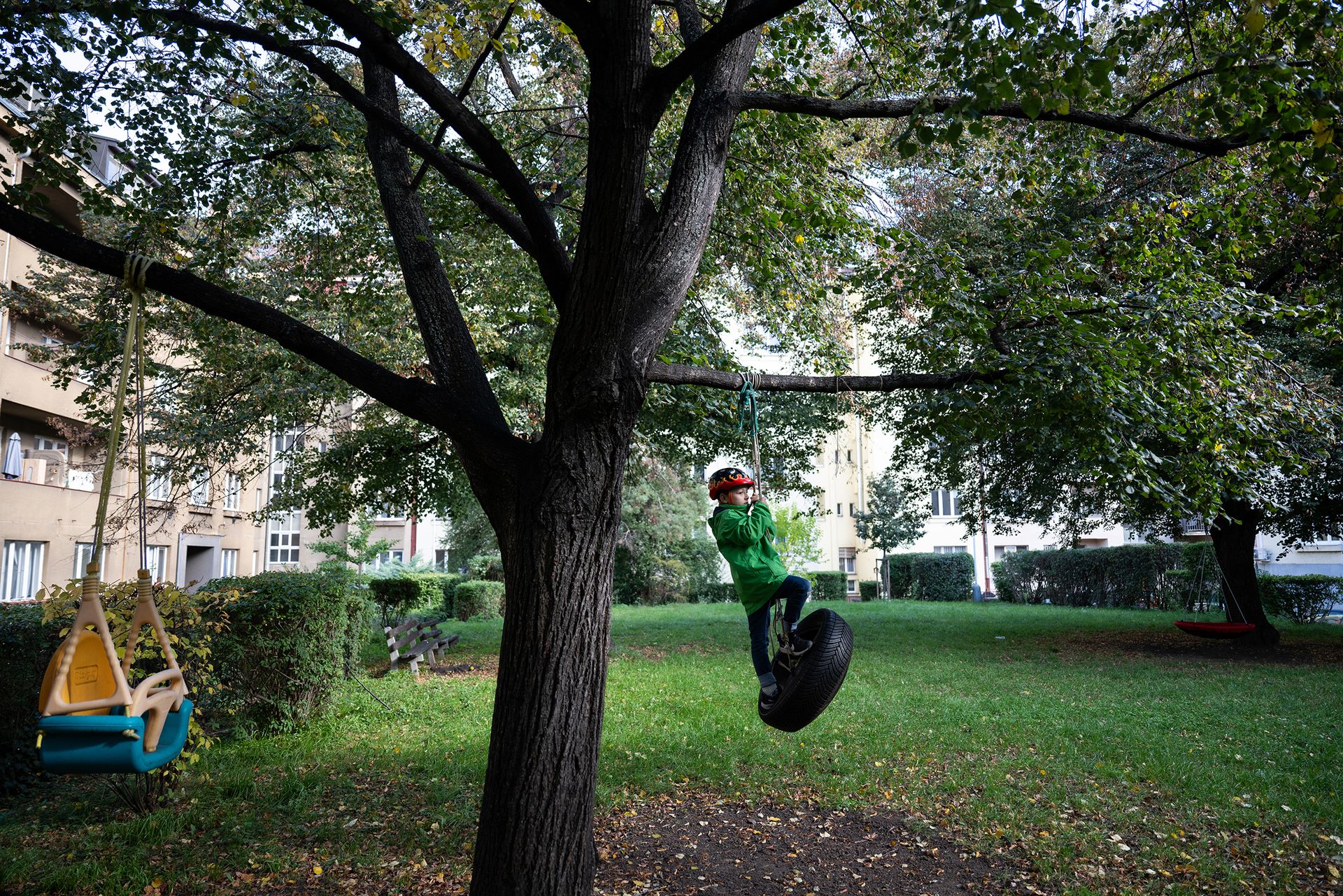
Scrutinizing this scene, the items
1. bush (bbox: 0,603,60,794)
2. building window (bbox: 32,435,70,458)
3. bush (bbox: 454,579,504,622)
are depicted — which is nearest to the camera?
bush (bbox: 0,603,60,794)

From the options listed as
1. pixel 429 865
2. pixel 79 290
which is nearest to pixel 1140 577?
pixel 429 865

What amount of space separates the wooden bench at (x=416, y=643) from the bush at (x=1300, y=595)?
19.4 m

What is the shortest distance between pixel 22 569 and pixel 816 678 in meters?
21.8

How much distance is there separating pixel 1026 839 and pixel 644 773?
3075 mm

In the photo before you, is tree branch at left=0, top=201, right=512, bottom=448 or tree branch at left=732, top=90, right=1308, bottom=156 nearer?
tree branch at left=0, top=201, right=512, bottom=448

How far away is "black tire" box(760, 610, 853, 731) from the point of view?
4.68 meters

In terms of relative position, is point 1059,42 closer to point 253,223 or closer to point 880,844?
point 880,844

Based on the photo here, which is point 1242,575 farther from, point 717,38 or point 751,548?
point 717,38

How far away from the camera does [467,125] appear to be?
4.56m

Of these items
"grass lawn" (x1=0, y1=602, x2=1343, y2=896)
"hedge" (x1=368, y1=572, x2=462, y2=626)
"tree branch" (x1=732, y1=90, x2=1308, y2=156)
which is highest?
"tree branch" (x1=732, y1=90, x2=1308, y2=156)

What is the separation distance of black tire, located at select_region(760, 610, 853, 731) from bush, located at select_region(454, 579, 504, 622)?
19.5 metres

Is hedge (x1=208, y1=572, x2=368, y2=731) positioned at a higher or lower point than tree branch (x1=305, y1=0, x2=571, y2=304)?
lower

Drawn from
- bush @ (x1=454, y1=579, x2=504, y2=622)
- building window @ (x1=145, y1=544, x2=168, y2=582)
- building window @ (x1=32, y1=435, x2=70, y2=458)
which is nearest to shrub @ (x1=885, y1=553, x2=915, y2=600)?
bush @ (x1=454, y1=579, x2=504, y2=622)

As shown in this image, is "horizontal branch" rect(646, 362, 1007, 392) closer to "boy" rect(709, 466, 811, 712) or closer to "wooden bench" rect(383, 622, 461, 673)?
"boy" rect(709, 466, 811, 712)
